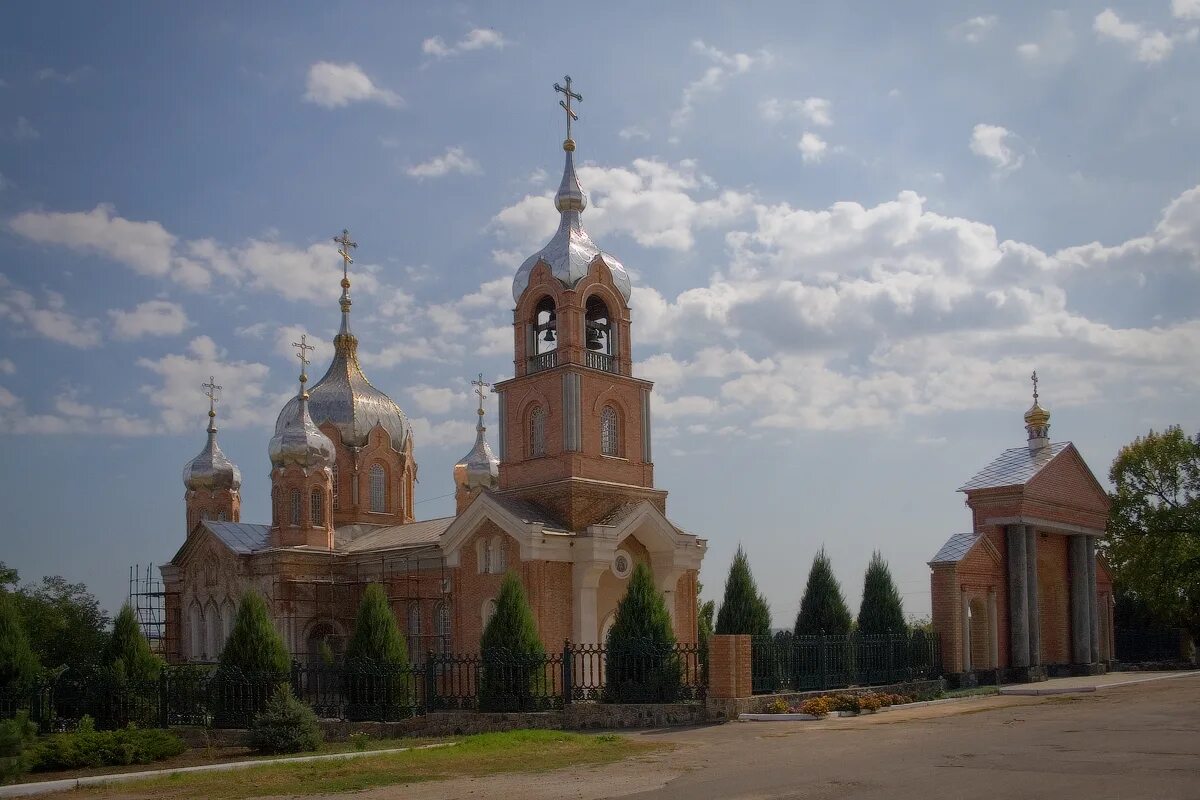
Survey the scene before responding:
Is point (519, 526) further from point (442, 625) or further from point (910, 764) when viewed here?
point (910, 764)

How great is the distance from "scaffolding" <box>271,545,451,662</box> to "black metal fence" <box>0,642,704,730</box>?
261 inches

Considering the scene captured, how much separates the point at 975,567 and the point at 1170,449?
13.1m

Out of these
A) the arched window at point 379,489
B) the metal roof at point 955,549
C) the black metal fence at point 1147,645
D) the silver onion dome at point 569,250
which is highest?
the silver onion dome at point 569,250

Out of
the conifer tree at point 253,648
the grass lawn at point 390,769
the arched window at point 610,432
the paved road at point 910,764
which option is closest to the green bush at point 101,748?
the grass lawn at point 390,769

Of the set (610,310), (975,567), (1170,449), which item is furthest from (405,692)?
(1170,449)

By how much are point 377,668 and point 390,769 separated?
8.01 meters

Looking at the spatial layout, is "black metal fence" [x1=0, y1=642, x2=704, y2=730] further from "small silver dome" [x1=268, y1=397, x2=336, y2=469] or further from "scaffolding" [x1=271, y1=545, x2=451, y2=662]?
"small silver dome" [x1=268, y1=397, x2=336, y2=469]

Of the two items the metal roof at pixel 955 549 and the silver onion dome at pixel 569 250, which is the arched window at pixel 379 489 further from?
the metal roof at pixel 955 549

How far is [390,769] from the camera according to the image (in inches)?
581

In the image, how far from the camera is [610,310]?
29.8m

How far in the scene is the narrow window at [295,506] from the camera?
3444cm

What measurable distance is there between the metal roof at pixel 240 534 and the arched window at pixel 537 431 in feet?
32.6

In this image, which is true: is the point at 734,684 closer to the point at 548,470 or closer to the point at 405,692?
the point at 405,692

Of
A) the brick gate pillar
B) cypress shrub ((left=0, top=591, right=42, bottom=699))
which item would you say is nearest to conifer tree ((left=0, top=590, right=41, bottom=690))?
cypress shrub ((left=0, top=591, right=42, bottom=699))
